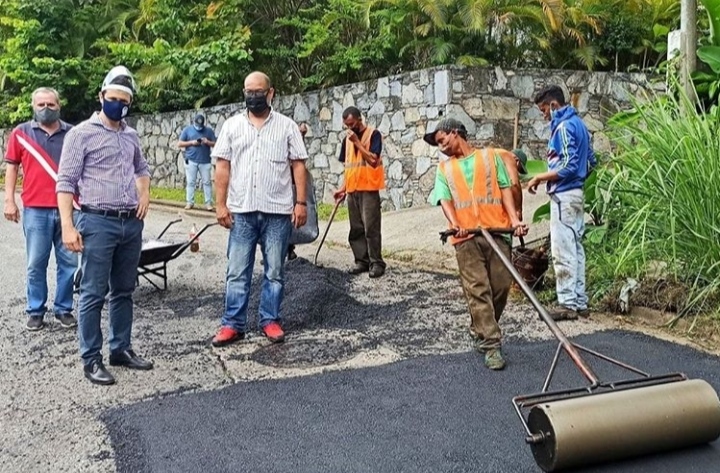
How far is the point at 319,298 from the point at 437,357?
1.81m

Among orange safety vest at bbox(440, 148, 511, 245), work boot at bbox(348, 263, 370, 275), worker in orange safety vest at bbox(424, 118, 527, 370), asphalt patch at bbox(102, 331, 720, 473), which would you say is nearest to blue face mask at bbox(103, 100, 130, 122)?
asphalt patch at bbox(102, 331, 720, 473)

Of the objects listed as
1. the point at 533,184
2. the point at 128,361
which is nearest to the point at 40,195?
the point at 128,361

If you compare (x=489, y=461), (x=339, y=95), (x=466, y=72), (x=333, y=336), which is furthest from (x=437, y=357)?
(x=339, y=95)

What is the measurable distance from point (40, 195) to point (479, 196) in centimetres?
345

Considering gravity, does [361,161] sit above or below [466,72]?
below

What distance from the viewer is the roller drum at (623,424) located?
3023 mm

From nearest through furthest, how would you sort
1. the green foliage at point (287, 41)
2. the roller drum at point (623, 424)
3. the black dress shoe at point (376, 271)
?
the roller drum at point (623, 424) < the black dress shoe at point (376, 271) < the green foliage at point (287, 41)

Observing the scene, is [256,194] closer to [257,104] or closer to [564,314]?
[257,104]

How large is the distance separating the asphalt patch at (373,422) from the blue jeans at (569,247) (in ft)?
3.42

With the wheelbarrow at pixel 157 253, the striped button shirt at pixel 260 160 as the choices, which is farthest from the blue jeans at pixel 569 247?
the wheelbarrow at pixel 157 253

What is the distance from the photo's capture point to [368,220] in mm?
7754

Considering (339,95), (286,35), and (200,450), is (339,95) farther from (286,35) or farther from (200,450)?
(200,450)

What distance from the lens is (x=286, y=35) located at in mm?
15781

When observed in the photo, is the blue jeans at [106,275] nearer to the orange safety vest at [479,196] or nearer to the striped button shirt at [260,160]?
the striped button shirt at [260,160]
